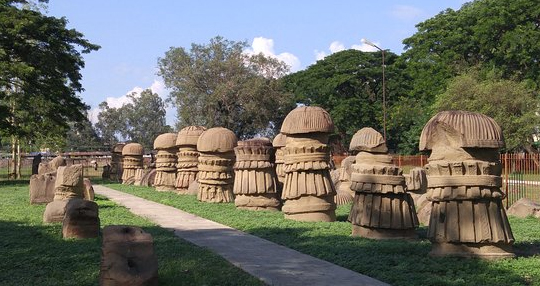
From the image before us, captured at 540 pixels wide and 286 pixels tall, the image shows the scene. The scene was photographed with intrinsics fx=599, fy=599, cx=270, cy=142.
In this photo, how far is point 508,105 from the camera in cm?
3212

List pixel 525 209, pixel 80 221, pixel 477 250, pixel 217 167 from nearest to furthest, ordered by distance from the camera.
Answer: pixel 477 250
pixel 80 221
pixel 525 209
pixel 217 167

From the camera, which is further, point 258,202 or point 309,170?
point 258,202

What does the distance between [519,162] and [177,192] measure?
11561 mm

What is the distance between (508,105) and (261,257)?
27.2 meters

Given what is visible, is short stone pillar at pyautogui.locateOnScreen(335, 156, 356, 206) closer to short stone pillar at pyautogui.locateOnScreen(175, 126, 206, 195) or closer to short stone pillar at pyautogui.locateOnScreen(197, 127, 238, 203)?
short stone pillar at pyautogui.locateOnScreen(197, 127, 238, 203)

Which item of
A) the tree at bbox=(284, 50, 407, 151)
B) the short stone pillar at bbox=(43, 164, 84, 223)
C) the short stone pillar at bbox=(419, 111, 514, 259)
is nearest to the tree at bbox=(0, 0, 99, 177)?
the short stone pillar at bbox=(43, 164, 84, 223)

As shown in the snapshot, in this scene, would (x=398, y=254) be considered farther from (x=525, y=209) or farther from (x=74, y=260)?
(x=525, y=209)

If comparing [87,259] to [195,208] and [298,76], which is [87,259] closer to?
[195,208]

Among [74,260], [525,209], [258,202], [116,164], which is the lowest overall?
[74,260]

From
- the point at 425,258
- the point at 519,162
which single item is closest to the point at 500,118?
the point at 519,162

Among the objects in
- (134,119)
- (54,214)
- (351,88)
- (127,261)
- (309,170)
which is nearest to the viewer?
(127,261)

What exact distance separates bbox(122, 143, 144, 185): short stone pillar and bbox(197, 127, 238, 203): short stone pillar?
12.1 metres

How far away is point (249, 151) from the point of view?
15.4 meters

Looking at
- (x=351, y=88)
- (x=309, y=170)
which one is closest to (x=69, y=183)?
(x=309, y=170)
